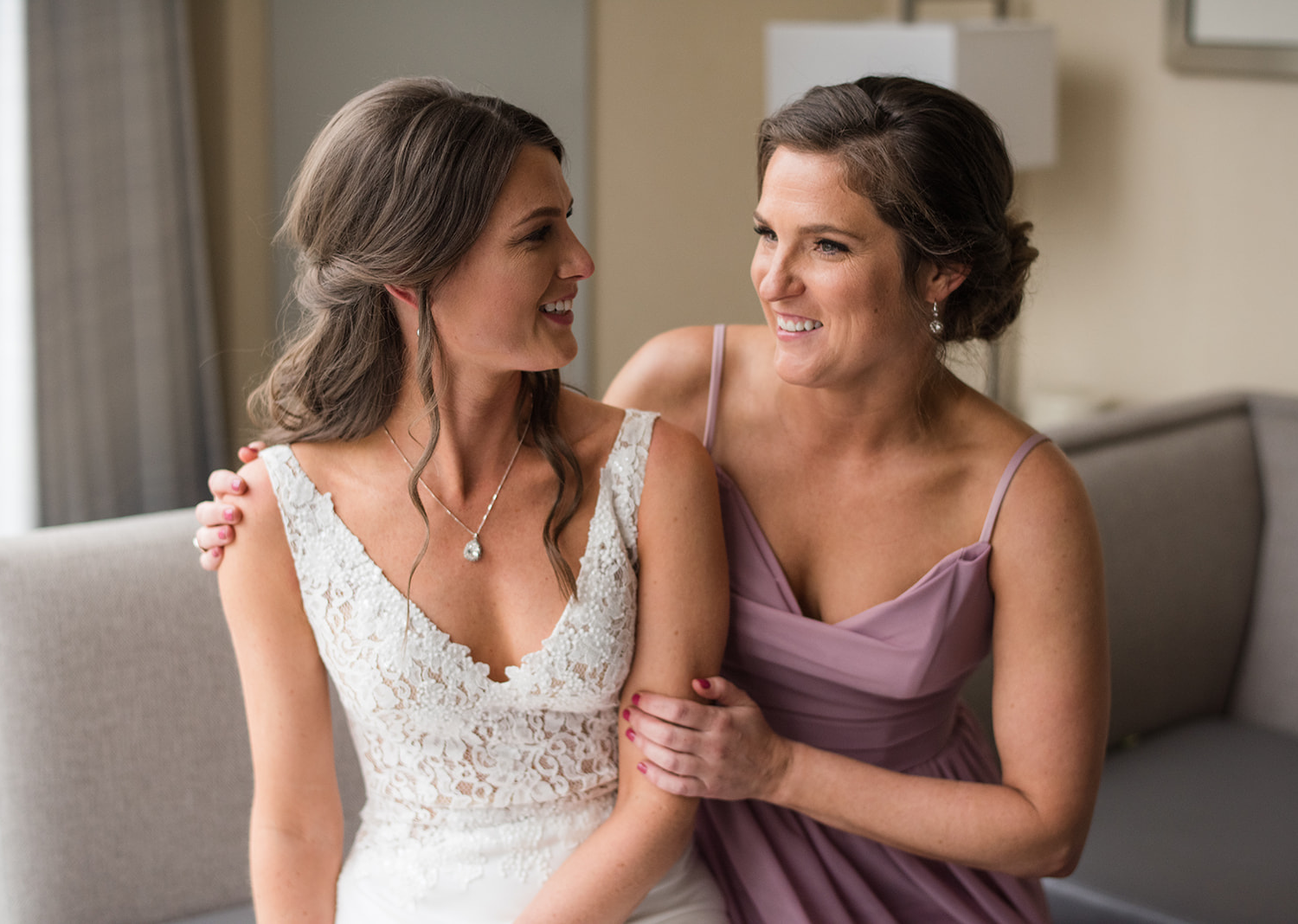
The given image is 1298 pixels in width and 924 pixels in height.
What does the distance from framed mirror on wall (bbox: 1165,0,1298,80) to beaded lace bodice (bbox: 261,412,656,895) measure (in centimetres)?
223

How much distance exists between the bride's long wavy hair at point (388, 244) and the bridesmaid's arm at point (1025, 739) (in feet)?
1.20

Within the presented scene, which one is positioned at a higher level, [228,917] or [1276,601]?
[1276,601]

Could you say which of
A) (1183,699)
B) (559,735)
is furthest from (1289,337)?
(559,735)

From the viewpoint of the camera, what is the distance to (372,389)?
1.46m

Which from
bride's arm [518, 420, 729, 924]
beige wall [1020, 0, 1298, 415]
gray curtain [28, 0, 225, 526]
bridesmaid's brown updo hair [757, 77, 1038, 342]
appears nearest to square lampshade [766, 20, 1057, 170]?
beige wall [1020, 0, 1298, 415]

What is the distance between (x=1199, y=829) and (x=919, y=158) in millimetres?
1297

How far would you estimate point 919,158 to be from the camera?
1.39 m

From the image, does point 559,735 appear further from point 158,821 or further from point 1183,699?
point 1183,699

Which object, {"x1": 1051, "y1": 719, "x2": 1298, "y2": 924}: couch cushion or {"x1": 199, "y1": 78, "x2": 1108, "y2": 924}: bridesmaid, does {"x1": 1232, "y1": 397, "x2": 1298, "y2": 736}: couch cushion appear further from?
{"x1": 199, "y1": 78, "x2": 1108, "y2": 924}: bridesmaid

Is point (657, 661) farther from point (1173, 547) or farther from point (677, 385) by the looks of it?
point (1173, 547)

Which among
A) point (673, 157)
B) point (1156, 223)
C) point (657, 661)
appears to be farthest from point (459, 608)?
point (673, 157)

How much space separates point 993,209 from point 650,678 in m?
0.61

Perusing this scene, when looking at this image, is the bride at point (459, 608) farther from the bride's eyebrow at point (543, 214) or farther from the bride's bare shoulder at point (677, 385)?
the bride's bare shoulder at point (677, 385)

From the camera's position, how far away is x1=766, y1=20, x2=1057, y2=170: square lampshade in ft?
10.5
